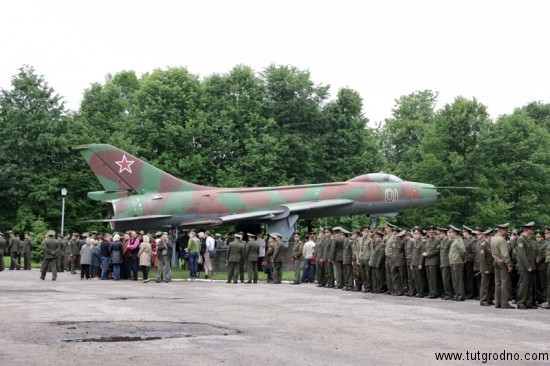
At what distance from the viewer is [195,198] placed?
1184 inches

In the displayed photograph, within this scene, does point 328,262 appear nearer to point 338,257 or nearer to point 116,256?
point 338,257

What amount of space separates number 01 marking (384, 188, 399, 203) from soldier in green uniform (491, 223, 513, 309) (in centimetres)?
1588

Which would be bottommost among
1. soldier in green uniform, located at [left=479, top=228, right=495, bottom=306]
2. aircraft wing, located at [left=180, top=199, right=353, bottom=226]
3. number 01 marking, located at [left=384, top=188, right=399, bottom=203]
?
soldier in green uniform, located at [left=479, top=228, right=495, bottom=306]

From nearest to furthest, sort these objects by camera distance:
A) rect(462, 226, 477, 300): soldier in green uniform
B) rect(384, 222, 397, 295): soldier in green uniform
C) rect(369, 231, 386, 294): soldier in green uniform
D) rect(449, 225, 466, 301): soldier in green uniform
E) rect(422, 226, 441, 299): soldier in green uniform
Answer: rect(449, 225, 466, 301): soldier in green uniform → rect(462, 226, 477, 300): soldier in green uniform → rect(422, 226, 441, 299): soldier in green uniform → rect(384, 222, 397, 295): soldier in green uniform → rect(369, 231, 386, 294): soldier in green uniform

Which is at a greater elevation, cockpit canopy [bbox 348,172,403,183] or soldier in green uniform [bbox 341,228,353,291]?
cockpit canopy [bbox 348,172,403,183]

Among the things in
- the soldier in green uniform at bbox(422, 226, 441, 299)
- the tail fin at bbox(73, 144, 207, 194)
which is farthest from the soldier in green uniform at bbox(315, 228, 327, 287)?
the tail fin at bbox(73, 144, 207, 194)

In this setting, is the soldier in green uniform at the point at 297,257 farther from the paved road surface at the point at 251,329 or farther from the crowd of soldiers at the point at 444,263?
the paved road surface at the point at 251,329

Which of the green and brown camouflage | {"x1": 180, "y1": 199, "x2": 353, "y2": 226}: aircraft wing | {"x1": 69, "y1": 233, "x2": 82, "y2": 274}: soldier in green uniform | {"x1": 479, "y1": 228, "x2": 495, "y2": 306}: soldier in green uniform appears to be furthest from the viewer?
{"x1": 69, "y1": 233, "x2": 82, "y2": 274}: soldier in green uniform

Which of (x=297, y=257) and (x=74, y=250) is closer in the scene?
(x=297, y=257)

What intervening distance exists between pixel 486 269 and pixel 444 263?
5.48 ft

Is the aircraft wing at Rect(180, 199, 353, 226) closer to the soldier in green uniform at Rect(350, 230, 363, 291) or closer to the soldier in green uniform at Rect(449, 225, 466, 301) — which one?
the soldier in green uniform at Rect(350, 230, 363, 291)

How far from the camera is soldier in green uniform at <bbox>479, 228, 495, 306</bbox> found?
16.9m

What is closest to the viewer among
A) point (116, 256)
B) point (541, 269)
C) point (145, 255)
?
point (541, 269)

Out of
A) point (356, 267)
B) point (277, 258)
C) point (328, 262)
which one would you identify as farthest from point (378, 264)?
point (277, 258)
